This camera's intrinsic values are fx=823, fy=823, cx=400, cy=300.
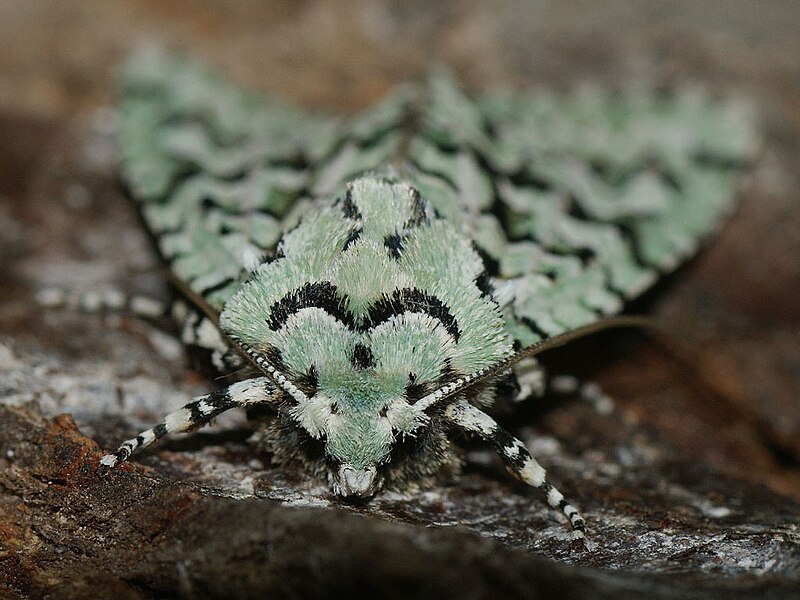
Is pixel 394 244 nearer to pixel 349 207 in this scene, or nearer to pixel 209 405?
pixel 349 207

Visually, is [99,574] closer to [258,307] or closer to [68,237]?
[258,307]

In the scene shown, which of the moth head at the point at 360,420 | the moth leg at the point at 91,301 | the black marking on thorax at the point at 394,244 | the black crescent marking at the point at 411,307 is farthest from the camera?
the moth leg at the point at 91,301

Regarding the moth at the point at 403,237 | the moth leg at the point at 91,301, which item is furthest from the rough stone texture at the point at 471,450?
the moth at the point at 403,237

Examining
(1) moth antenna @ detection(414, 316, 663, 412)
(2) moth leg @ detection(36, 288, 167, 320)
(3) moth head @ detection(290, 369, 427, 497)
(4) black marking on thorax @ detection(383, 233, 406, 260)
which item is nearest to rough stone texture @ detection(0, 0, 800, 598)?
(2) moth leg @ detection(36, 288, 167, 320)

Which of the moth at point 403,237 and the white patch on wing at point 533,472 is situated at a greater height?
the moth at point 403,237

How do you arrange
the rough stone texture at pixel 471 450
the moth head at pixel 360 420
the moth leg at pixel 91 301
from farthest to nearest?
1. the moth leg at pixel 91 301
2. the moth head at pixel 360 420
3. the rough stone texture at pixel 471 450

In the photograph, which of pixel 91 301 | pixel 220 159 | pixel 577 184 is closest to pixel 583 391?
pixel 577 184

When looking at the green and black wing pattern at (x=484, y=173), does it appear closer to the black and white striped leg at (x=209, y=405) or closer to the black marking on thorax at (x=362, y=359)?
the black and white striped leg at (x=209, y=405)
